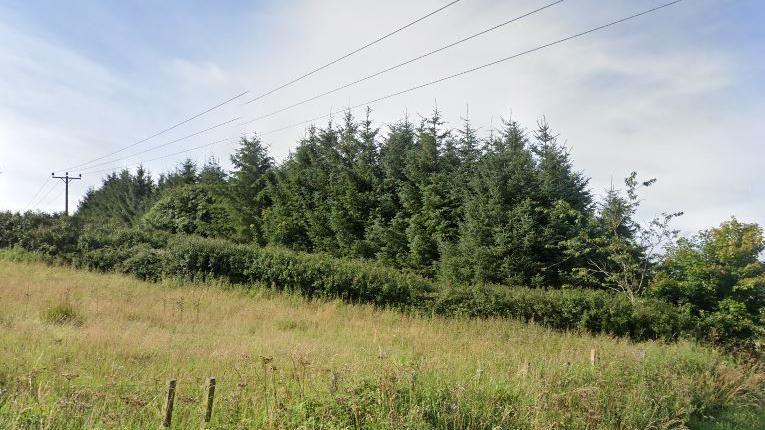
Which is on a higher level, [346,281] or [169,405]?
[346,281]

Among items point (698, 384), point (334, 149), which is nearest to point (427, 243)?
point (334, 149)

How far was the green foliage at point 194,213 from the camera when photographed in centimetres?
2633

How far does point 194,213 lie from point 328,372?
2598 centimetres

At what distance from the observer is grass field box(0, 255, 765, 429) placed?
429cm

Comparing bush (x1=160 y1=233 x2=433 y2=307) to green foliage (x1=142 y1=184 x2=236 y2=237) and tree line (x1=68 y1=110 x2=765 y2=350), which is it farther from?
green foliage (x1=142 y1=184 x2=236 y2=237)

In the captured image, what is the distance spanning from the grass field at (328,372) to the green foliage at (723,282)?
2561mm

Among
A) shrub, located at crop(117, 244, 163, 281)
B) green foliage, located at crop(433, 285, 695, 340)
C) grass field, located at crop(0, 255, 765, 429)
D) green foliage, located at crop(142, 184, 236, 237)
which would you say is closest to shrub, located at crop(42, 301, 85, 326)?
grass field, located at crop(0, 255, 765, 429)

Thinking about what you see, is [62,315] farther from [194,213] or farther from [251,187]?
[194,213]

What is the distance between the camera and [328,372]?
201 inches

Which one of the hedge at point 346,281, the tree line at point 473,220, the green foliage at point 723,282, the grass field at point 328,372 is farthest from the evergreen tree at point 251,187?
the green foliage at point 723,282

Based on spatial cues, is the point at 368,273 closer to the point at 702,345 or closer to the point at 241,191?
the point at 702,345

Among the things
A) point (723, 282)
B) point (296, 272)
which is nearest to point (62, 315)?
point (296, 272)

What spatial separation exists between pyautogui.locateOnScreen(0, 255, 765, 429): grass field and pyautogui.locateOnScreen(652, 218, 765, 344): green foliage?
2.56m

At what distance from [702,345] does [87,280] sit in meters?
16.0
